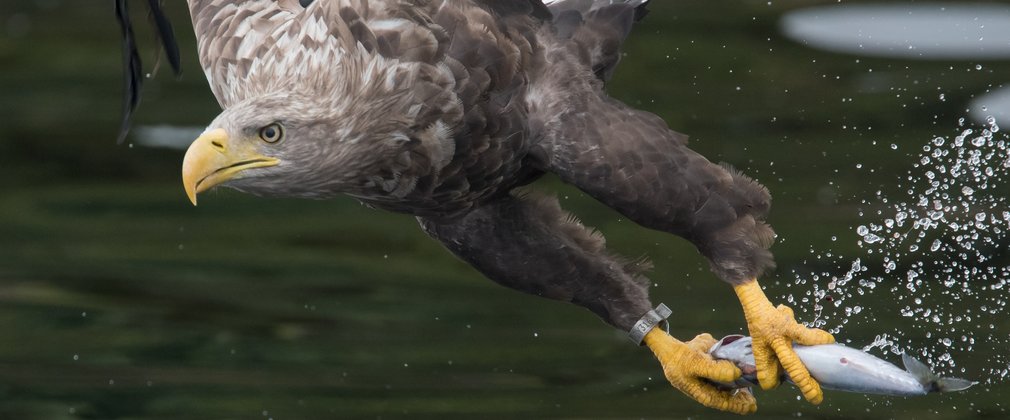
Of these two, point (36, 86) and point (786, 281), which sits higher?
point (786, 281)

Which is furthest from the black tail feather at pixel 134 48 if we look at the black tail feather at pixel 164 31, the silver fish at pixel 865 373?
the silver fish at pixel 865 373

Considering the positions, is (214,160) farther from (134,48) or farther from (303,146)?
(134,48)

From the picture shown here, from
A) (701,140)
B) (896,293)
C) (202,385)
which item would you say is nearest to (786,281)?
(896,293)

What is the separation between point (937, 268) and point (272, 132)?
4800mm

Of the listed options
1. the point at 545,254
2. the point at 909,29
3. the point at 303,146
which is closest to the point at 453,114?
the point at 303,146

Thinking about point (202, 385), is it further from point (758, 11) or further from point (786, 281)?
point (758, 11)

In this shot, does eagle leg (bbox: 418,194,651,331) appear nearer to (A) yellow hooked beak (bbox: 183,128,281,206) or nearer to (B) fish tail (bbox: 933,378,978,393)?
(A) yellow hooked beak (bbox: 183,128,281,206)

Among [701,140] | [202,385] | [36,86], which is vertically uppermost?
[701,140]

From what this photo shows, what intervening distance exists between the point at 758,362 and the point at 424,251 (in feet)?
15.1

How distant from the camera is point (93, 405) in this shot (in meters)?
8.18

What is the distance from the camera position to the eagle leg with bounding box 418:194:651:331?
5836 mm

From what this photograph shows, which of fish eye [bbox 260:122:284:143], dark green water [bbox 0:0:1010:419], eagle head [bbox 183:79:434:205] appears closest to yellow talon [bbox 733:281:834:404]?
eagle head [bbox 183:79:434:205]

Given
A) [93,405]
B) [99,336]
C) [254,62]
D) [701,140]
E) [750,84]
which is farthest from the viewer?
[750,84]

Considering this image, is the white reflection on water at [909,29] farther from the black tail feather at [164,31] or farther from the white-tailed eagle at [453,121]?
the black tail feather at [164,31]
